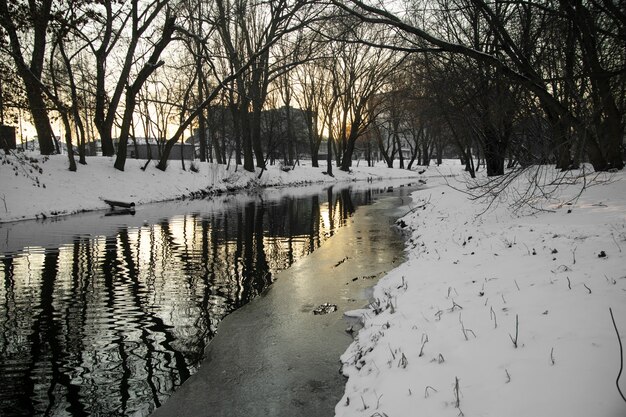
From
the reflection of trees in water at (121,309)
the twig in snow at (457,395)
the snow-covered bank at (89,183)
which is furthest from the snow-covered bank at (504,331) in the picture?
the snow-covered bank at (89,183)

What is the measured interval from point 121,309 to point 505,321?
615 centimetres

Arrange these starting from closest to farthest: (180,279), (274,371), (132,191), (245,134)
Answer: (274,371), (180,279), (132,191), (245,134)

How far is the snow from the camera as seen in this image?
337 cm

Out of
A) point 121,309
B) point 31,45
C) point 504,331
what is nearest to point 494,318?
point 504,331

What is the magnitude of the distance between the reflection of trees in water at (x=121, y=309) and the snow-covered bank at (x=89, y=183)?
795 centimetres

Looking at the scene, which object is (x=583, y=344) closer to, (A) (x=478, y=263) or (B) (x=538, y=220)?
(A) (x=478, y=263)

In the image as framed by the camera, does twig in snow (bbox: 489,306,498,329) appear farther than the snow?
Yes

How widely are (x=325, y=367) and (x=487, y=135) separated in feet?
58.7

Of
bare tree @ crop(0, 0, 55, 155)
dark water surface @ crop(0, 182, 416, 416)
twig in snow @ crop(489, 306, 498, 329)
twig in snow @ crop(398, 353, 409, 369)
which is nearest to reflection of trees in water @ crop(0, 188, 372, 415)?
dark water surface @ crop(0, 182, 416, 416)

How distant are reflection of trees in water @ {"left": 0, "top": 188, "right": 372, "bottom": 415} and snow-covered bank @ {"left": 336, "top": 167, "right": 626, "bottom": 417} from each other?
244 cm

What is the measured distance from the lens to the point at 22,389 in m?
4.71

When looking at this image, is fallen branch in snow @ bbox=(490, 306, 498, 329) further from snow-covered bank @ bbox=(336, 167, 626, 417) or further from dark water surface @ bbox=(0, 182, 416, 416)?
dark water surface @ bbox=(0, 182, 416, 416)

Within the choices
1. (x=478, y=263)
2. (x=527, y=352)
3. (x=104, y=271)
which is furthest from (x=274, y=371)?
(x=104, y=271)

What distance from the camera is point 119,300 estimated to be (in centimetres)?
768
